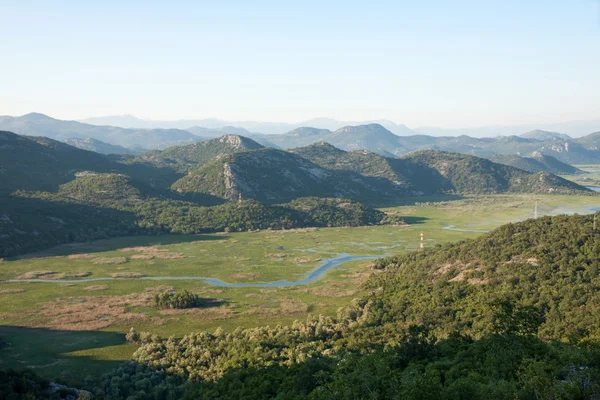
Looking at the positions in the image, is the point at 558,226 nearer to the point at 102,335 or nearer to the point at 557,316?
the point at 557,316

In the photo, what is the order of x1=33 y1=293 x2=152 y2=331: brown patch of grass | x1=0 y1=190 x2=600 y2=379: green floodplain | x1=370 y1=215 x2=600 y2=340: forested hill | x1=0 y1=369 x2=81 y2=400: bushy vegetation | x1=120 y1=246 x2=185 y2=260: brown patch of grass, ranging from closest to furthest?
x1=0 y1=369 x2=81 y2=400: bushy vegetation
x1=370 y1=215 x2=600 y2=340: forested hill
x1=0 y1=190 x2=600 y2=379: green floodplain
x1=33 y1=293 x2=152 y2=331: brown patch of grass
x1=120 y1=246 x2=185 y2=260: brown patch of grass

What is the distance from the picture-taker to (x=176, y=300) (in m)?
106

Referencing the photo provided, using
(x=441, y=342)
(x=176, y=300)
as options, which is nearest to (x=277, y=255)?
(x=176, y=300)

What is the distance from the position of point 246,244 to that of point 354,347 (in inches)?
4530

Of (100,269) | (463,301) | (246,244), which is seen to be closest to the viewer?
(463,301)

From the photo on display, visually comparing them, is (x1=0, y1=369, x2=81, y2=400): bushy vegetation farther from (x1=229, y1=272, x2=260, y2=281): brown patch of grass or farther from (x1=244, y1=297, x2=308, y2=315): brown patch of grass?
(x1=229, y1=272, x2=260, y2=281): brown patch of grass

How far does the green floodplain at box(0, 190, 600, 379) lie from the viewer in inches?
3344

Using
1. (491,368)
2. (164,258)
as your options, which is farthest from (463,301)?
(164,258)

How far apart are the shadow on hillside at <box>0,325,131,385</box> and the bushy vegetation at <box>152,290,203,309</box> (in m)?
16.6

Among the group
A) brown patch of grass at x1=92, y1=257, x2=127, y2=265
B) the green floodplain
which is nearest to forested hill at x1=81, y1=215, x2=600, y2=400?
the green floodplain

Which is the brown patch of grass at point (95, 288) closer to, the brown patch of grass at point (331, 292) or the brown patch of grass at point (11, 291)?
the brown patch of grass at point (11, 291)

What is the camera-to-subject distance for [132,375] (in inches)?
A: 2761

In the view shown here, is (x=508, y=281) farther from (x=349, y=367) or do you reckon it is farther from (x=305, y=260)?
(x=305, y=260)

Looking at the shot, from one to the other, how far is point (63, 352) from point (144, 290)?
3854 centimetres
